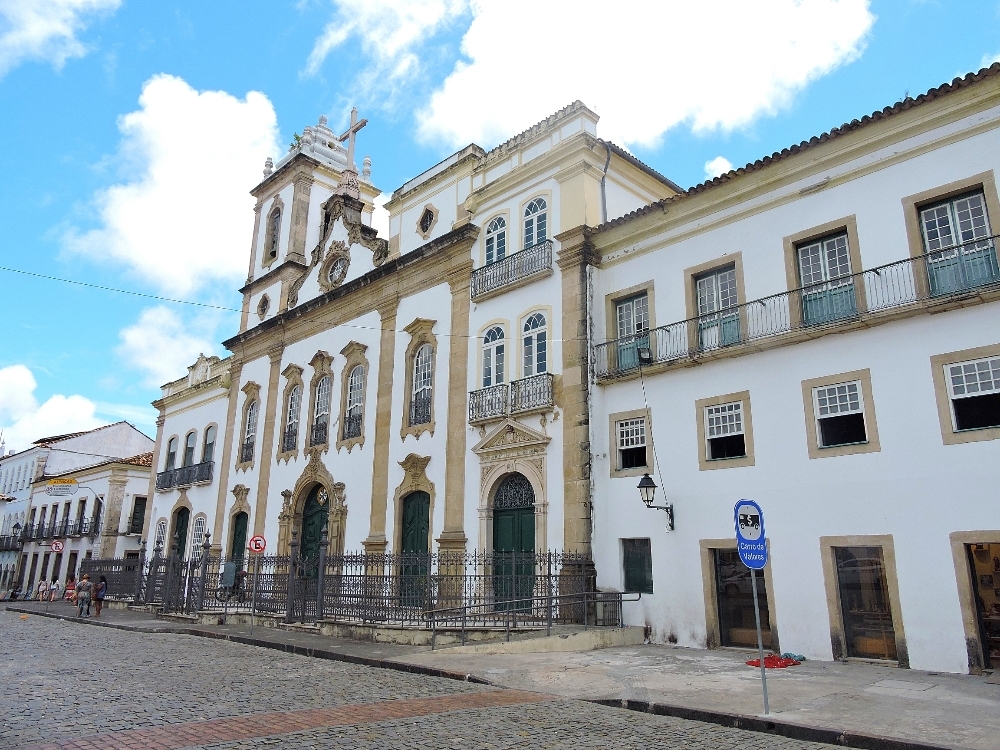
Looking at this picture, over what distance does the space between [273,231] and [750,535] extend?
26.8 m

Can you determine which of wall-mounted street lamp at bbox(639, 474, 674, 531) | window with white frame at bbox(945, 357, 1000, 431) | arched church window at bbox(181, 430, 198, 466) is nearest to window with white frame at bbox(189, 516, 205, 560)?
arched church window at bbox(181, 430, 198, 466)

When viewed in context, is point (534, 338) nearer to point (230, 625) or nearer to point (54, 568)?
point (230, 625)

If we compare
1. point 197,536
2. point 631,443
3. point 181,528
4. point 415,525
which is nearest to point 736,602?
point 631,443

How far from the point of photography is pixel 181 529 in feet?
100

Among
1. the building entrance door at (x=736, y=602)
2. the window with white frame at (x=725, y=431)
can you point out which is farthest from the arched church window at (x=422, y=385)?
the building entrance door at (x=736, y=602)

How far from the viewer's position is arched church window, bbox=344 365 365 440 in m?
22.7

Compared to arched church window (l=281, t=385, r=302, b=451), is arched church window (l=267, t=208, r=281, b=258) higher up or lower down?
higher up

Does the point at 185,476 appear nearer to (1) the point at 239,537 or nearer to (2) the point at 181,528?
(2) the point at 181,528

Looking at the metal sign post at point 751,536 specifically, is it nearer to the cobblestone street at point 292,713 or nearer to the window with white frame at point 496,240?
the cobblestone street at point 292,713

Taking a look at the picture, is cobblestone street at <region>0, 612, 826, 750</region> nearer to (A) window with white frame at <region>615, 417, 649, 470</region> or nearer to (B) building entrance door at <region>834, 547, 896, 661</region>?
(B) building entrance door at <region>834, 547, 896, 661</region>

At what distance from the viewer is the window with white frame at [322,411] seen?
78.6 ft

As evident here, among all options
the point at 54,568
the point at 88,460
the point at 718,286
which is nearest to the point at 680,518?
the point at 718,286

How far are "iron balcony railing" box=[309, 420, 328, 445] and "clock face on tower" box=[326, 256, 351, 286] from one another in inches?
182

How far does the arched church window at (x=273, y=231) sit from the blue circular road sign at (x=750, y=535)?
2557cm
